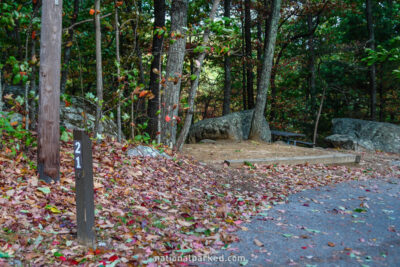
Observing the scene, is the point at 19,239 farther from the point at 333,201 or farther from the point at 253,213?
the point at 333,201

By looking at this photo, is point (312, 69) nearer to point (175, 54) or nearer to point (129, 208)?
point (175, 54)

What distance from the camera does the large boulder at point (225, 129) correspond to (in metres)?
12.0

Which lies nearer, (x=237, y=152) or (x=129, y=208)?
(x=129, y=208)

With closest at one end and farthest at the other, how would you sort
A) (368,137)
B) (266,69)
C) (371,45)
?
(266,69) → (368,137) → (371,45)

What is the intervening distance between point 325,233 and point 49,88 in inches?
150

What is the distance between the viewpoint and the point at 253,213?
4.50m

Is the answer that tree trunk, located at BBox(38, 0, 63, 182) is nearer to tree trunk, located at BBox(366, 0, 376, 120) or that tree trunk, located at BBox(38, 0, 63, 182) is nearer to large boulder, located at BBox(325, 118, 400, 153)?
large boulder, located at BBox(325, 118, 400, 153)

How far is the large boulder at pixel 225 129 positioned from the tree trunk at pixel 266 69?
0.61 m

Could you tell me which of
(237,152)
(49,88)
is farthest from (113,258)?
(237,152)

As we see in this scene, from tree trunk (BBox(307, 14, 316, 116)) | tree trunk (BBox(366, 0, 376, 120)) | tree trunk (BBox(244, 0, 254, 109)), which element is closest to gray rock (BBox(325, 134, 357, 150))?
tree trunk (BBox(366, 0, 376, 120))

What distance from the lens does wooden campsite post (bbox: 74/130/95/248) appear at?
2.80 m

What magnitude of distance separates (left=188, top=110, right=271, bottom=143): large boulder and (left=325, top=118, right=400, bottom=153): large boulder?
11.2ft

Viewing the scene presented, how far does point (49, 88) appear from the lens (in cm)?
389

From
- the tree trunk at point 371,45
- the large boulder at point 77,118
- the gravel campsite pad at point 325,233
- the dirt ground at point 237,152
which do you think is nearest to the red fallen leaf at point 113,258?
the gravel campsite pad at point 325,233
